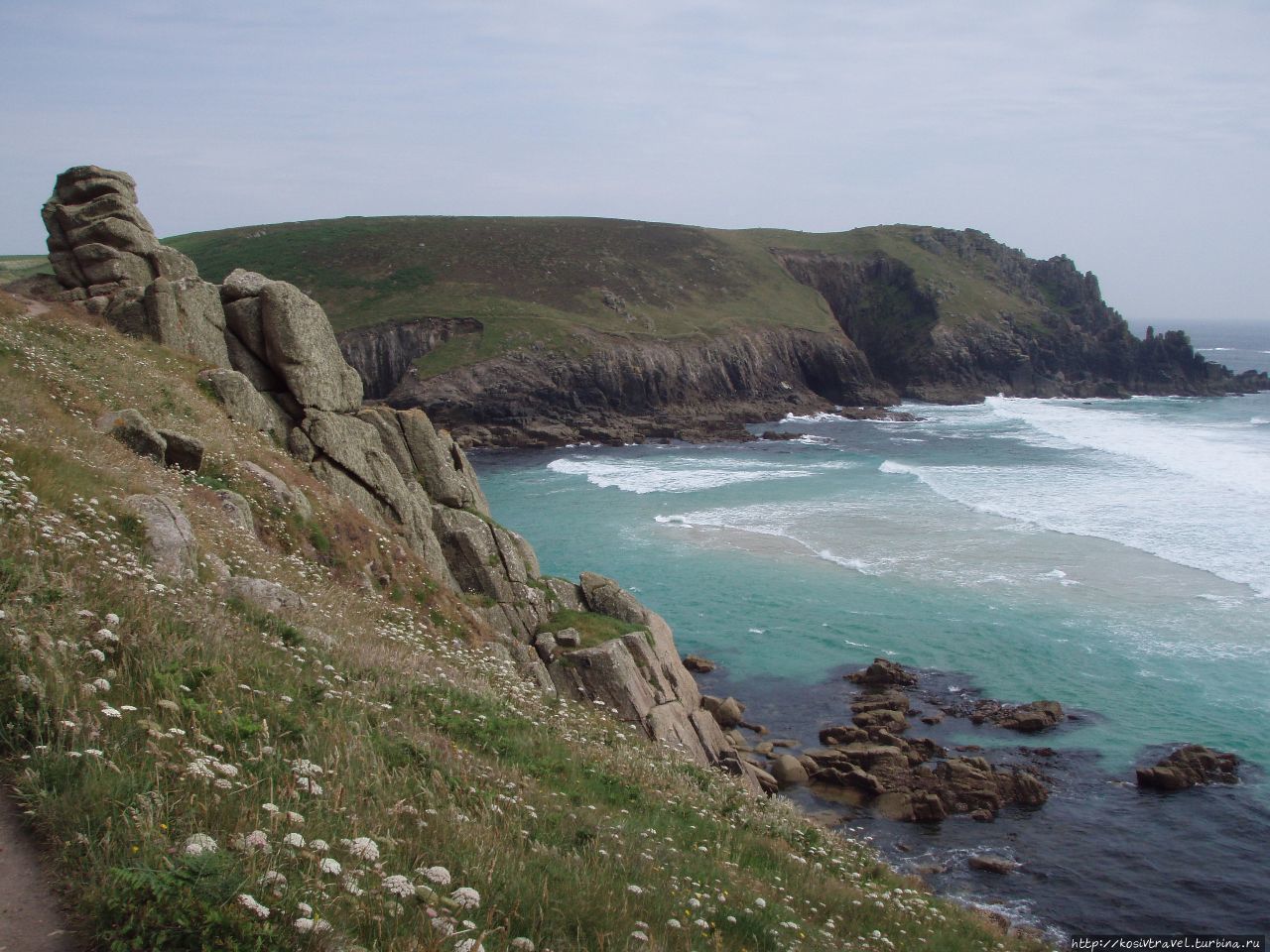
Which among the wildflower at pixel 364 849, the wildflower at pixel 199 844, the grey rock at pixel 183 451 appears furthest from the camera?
the grey rock at pixel 183 451

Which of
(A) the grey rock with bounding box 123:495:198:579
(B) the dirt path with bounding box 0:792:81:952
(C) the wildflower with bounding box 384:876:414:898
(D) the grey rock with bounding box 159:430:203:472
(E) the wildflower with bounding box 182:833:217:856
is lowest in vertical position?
(C) the wildflower with bounding box 384:876:414:898

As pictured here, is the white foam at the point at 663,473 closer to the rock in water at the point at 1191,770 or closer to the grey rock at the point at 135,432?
the rock in water at the point at 1191,770

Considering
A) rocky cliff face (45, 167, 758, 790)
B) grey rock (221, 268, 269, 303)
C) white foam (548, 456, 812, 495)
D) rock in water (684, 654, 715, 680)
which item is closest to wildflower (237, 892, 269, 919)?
rocky cliff face (45, 167, 758, 790)

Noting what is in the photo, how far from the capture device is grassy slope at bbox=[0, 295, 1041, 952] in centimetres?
483

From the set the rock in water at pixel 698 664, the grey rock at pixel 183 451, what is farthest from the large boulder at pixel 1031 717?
the grey rock at pixel 183 451

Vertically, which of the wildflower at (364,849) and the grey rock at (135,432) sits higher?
the grey rock at (135,432)

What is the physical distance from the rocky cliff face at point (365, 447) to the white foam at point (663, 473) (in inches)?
1226

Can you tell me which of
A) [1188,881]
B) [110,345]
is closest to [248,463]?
[110,345]

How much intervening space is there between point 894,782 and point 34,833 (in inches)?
782

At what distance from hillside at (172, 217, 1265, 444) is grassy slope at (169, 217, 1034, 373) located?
356 mm

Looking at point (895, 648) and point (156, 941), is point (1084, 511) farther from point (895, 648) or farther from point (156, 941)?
point (156, 941)

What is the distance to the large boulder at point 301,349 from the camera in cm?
2225

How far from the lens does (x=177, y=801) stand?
5.24m

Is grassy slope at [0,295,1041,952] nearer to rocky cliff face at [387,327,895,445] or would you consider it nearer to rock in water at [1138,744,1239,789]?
rock in water at [1138,744,1239,789]
